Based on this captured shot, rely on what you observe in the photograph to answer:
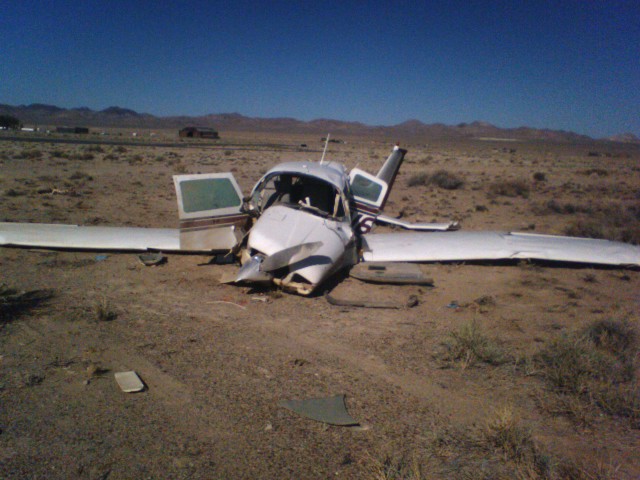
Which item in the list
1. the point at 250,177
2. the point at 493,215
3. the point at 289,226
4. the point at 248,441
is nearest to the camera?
the point at 248,441

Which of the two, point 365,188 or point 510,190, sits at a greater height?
point 365,188

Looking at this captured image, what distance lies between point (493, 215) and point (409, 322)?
34.8ft

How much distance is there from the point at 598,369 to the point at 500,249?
452cm

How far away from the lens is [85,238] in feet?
28.0

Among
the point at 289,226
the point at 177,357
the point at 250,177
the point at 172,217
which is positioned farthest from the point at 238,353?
the point at 250,177

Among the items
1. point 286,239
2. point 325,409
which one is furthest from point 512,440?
point 286,239

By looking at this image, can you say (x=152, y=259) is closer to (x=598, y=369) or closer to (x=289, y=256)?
(x=289, y=256)

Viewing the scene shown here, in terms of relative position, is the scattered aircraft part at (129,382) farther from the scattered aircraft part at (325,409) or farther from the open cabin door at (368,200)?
the open cabin door at (368,200)

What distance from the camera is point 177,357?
4566 millimetres

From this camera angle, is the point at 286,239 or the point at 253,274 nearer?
the point at 253,274

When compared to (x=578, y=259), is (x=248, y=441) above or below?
below

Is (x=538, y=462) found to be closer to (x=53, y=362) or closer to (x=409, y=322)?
(x=409, y=322)

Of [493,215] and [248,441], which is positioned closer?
[248,441]

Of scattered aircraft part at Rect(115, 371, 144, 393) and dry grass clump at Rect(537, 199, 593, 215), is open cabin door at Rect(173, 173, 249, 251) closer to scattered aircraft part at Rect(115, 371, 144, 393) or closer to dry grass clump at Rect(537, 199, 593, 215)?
scattered aircraft part at Rect(115, 371, 144, 393)
